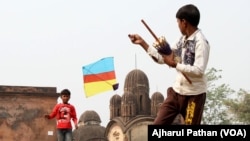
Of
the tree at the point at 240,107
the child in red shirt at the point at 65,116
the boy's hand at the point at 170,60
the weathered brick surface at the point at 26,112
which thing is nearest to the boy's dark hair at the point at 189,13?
the boy's hand at the point at 170,60

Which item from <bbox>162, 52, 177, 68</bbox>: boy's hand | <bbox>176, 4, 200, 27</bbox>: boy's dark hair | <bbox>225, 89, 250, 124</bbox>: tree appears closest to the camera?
<bbox>162, 52, 177, 68</bbox>: boy's hand

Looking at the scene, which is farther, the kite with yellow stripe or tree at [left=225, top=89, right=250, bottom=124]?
tree at [left=225, top=89, right=250, bottom=124]

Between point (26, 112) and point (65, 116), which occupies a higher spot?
point (26, 112)

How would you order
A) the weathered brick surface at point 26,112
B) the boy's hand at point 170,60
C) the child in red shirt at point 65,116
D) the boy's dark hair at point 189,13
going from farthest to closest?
the weathered brick surface at point 26,112 < the child in red shirt at point 65,116 < the boy's dark hair at point 189,13 < the boy's hand at point 170,60

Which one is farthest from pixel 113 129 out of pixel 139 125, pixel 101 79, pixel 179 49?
pixel 179 49

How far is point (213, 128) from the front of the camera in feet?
11.8

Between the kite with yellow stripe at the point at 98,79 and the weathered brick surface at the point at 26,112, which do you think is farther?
the weathered brick surface at the point at 26,112

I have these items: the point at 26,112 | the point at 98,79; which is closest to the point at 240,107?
the point at 26,112

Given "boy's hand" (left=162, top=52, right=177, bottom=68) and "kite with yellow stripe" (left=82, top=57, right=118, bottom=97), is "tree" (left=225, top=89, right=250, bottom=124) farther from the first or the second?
"boy's hand" (left=162, top=52, right=177, bottom=68)

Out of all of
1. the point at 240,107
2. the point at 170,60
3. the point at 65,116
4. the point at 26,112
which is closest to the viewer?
the point at 170,60

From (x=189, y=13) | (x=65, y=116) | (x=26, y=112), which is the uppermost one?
(x=26, y=112)

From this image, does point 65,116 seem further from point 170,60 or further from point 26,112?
point 26,112

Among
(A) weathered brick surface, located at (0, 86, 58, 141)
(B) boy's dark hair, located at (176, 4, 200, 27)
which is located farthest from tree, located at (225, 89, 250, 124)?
(B) boy's dark hair, located at (176, 4, 200, 27)

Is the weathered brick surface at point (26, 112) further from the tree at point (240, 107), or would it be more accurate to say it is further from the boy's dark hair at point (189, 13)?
the boy's dark hair at point (189, 13)
